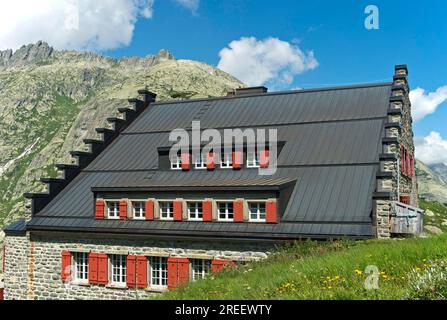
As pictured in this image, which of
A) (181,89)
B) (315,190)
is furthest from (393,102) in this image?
(181,89)

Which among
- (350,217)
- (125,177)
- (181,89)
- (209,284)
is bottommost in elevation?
(209,284)

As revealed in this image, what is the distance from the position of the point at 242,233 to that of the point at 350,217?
4.95 meters

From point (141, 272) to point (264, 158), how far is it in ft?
29.3

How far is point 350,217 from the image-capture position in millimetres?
21438

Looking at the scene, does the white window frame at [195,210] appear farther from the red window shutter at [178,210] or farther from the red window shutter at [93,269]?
the red window shutter at [93,269]

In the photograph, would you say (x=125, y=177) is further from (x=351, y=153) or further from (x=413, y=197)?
(x=413, y=197)

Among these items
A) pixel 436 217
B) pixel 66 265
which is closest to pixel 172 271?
pixel 66 265

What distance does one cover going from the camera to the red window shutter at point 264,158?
26.1m

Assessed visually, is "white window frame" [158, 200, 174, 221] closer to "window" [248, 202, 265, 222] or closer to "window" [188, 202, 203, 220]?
"window" [188, 202, 203, 220]

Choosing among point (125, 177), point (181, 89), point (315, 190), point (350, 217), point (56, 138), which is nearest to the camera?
point (350, 217)

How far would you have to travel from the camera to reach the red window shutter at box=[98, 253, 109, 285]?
24703 millimetres

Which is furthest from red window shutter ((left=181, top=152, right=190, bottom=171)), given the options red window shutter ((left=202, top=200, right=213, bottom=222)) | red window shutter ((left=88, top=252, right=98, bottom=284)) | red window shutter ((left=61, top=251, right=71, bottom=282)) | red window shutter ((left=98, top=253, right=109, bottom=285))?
red window shutter ((left=61, top=251, right=71, bottom=282))
